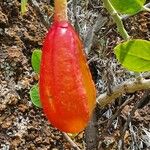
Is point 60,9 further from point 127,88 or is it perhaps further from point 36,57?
point 127,88

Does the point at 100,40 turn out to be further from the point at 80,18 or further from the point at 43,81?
the point at 43,81

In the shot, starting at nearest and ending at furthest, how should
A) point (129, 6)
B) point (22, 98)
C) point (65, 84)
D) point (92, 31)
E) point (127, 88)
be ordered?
point (65, 84), point (129, 6), point (127, 88), point (22, 98), point (92, 31)

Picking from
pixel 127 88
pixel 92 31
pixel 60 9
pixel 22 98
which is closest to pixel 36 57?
pixel 127 88

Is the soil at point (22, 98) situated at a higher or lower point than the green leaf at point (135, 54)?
lower

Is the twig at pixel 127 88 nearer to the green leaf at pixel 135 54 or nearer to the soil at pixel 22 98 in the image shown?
the green leaf at pixel 135 54

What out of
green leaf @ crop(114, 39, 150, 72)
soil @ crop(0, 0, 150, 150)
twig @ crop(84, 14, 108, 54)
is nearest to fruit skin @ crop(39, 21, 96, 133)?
green leaf @ crop(114, 39, 150, 72)

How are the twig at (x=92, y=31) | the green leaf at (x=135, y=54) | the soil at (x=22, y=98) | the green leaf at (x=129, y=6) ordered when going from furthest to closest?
the twig at (x=92, y=31), the soil at (x=22, y=98), the green leaf at (x=129, y=6), the green leaf at (x=135, y=54)

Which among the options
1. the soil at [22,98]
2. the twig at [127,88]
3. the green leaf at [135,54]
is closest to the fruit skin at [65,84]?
the green leaf at [135,54]
